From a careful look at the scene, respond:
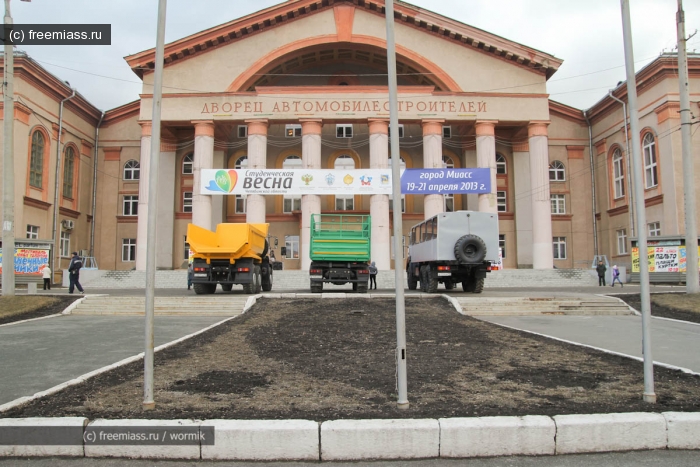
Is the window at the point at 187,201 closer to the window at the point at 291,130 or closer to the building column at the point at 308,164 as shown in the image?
the window at the point at 291,130

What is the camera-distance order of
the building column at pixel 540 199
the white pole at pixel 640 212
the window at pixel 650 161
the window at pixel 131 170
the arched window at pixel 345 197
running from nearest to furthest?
1. the white pole at pixel 640 212
2. the window at pixel 650 161
3. the building column at pixel 540 199
4. the arched window at pixel 345 197
5. the window at pixel 131 170

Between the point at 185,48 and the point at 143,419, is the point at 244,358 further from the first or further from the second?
the point at 185,48

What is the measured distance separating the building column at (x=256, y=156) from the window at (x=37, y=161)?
1417 cm

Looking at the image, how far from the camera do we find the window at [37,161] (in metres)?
36.8

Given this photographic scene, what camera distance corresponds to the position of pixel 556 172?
46.1 m

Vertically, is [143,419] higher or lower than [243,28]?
lower

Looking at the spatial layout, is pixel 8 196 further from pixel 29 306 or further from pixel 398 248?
pixel 398 248

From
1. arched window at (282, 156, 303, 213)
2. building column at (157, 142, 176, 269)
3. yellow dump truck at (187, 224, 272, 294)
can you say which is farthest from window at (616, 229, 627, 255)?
building column at (157, 142, 176, 269)

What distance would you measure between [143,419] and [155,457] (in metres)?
0.47

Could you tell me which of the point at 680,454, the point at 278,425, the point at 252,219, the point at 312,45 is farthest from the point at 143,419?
the point at 312,45

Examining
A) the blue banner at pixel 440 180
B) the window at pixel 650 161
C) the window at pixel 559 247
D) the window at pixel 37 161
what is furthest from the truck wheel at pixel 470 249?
the window at pixel 37 161

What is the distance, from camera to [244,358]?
920 centimetres

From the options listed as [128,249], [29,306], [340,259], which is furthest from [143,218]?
[340,259]

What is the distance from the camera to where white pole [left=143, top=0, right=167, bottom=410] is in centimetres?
573
